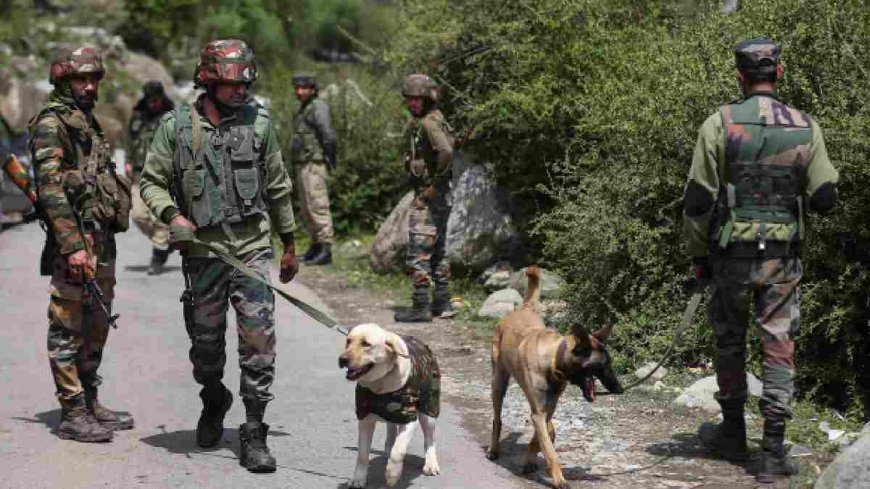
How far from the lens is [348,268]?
1364 cm

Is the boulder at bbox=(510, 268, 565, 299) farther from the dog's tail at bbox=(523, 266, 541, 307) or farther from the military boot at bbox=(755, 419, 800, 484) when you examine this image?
the military boot at bbox=(755, 419, 800, 484)

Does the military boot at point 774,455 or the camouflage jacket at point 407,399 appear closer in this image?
the camouflage jacket at point 407,399

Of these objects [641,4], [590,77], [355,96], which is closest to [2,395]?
[590,77]

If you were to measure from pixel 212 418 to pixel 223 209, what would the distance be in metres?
1.20

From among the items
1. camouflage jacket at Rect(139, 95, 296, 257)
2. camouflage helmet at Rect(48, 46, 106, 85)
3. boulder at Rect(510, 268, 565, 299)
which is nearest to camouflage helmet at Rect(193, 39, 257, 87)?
camouflage jacket at Rect(139, 95, 296, 257)

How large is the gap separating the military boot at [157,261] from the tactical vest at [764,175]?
827 centimetres

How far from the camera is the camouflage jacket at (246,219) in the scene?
611 centimetres

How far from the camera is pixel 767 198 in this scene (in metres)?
5.86

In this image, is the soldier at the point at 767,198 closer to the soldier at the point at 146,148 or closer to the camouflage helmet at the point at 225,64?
the camouflage helmet at the point at 225,64

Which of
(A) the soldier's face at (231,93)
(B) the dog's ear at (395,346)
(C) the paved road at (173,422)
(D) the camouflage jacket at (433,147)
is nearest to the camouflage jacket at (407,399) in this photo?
(B) the dog's ear at (395,346)

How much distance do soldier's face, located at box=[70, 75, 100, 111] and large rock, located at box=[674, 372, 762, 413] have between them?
390 cm

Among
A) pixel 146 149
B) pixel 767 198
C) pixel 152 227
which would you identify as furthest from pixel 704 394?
pixel 146 149

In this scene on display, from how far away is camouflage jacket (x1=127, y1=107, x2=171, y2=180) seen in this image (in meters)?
12.9

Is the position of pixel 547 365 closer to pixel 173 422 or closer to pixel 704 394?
pixel 704 394
